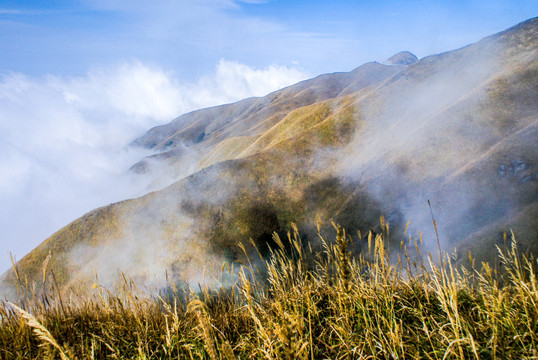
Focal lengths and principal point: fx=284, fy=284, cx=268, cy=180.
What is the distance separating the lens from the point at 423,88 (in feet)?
178

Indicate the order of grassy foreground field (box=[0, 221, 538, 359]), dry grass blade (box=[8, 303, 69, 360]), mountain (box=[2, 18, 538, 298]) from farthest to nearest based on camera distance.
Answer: mountain (box=[2, 18, 538, 298]), grassy foreground field (box=[0, 221, 538, 359]), dry grass blade (box=[8, 303, 69, 360])

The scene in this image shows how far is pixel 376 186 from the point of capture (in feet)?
118

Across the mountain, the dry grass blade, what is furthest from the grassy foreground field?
the mountain

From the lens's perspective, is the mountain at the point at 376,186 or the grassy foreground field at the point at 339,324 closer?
the grassy foreground field at the point at 339,324

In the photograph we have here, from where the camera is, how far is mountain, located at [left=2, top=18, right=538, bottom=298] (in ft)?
89.5

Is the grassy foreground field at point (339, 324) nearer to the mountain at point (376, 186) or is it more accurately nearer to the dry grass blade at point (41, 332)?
the dry grass blade at point (41, 332)

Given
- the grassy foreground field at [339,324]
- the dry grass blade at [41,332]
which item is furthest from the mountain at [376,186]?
the dry grass blade at [41,332]

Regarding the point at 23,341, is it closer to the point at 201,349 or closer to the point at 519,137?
the point at 201,349

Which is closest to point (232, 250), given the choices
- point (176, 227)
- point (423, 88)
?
point (176, 227)

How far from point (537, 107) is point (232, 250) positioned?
40376 mm

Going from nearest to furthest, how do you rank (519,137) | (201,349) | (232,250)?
(201,349) → (519,137) → (232,250)

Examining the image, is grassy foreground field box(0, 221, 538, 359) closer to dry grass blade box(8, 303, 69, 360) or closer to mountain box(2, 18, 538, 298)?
dry grass blade box(8, 303, 69, 360)

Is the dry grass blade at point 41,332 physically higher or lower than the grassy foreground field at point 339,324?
higher

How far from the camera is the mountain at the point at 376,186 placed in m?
27.3
